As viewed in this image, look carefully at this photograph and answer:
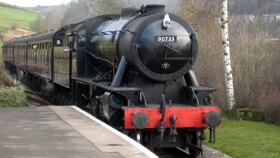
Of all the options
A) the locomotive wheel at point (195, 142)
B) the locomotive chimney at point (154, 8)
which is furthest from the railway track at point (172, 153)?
the locomotive chimney at point (154, 8)


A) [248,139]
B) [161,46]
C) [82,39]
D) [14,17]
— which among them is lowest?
[248,139]

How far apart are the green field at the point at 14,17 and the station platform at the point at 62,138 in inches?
2533

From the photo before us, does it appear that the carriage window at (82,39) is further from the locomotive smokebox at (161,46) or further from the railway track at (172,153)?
the railway track at (172,153)

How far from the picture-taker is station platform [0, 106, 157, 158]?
6.53 meters

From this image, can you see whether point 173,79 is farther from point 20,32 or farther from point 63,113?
point 20,32

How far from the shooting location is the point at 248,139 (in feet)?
37.4

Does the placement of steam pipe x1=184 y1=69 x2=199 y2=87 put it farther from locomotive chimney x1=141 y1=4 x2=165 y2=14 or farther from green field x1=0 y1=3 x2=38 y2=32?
green field x1=0 y1=3 x2=38 y2=32

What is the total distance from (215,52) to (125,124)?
1099cm

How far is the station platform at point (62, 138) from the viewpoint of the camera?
21.4 feet

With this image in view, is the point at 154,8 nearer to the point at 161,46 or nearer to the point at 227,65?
the point at 161,46

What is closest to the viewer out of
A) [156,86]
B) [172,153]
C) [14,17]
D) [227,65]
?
[156,86]

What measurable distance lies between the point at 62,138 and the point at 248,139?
531 centimetres

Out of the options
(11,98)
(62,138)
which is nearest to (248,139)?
(62,138)

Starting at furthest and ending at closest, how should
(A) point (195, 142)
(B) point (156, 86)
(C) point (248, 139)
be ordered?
(C) point (248, 139), (B) point (156, 86), (A) point (195, 142)
